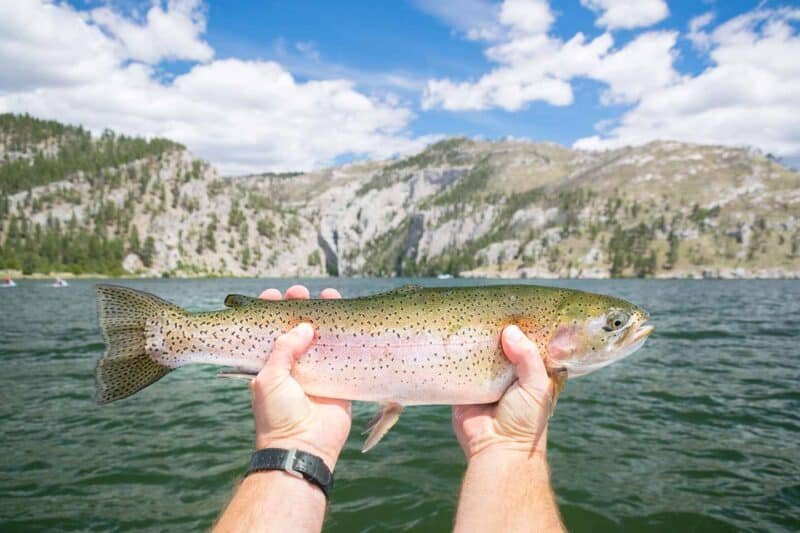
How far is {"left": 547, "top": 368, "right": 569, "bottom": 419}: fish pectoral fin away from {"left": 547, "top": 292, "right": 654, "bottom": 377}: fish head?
76mm

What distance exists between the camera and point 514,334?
4734 millimetres

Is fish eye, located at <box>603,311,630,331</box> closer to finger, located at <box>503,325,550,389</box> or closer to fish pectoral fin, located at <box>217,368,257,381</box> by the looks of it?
finger, located at <box>503,325,550,389</box>

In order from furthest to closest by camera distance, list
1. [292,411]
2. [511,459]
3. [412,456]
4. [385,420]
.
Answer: [412,456]
[385,420]
[292,411]
[511,459]

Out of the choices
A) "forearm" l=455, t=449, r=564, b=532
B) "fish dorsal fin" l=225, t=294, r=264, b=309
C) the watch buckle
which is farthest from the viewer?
"fish dorsal fin" l=225, t=294, r=264, b=309

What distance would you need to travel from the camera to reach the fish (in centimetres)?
495

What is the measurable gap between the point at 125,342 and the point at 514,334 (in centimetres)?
419

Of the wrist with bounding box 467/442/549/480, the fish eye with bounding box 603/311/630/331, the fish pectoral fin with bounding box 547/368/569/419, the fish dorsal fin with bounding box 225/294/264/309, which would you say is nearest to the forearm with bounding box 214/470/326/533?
the wrist with bounding box 467/442/549/480

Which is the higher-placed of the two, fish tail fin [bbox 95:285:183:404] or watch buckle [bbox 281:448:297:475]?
fish tail fin [bbox 95:285:183:404]

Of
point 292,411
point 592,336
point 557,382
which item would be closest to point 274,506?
point 292,411

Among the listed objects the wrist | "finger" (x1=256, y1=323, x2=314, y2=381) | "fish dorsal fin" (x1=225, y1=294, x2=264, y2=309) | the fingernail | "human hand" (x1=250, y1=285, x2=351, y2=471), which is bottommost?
the wrist

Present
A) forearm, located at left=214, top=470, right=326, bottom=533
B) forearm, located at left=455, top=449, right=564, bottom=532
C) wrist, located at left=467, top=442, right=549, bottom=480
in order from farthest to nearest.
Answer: wrist, located at left=467, top=442, right=549, bottom=480 < forearm, located at left=455, top=449, right=564, bottom=532 < forearm, located at left=214, top=470, right=326, bottom=533

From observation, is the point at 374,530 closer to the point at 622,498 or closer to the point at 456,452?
the point at 456,452

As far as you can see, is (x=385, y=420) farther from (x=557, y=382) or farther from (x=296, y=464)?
(x=557, y=382)

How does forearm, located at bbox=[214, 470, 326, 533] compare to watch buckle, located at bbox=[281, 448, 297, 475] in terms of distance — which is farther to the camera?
watch buckle, located at bbox=[281, 448, 297, 475]
